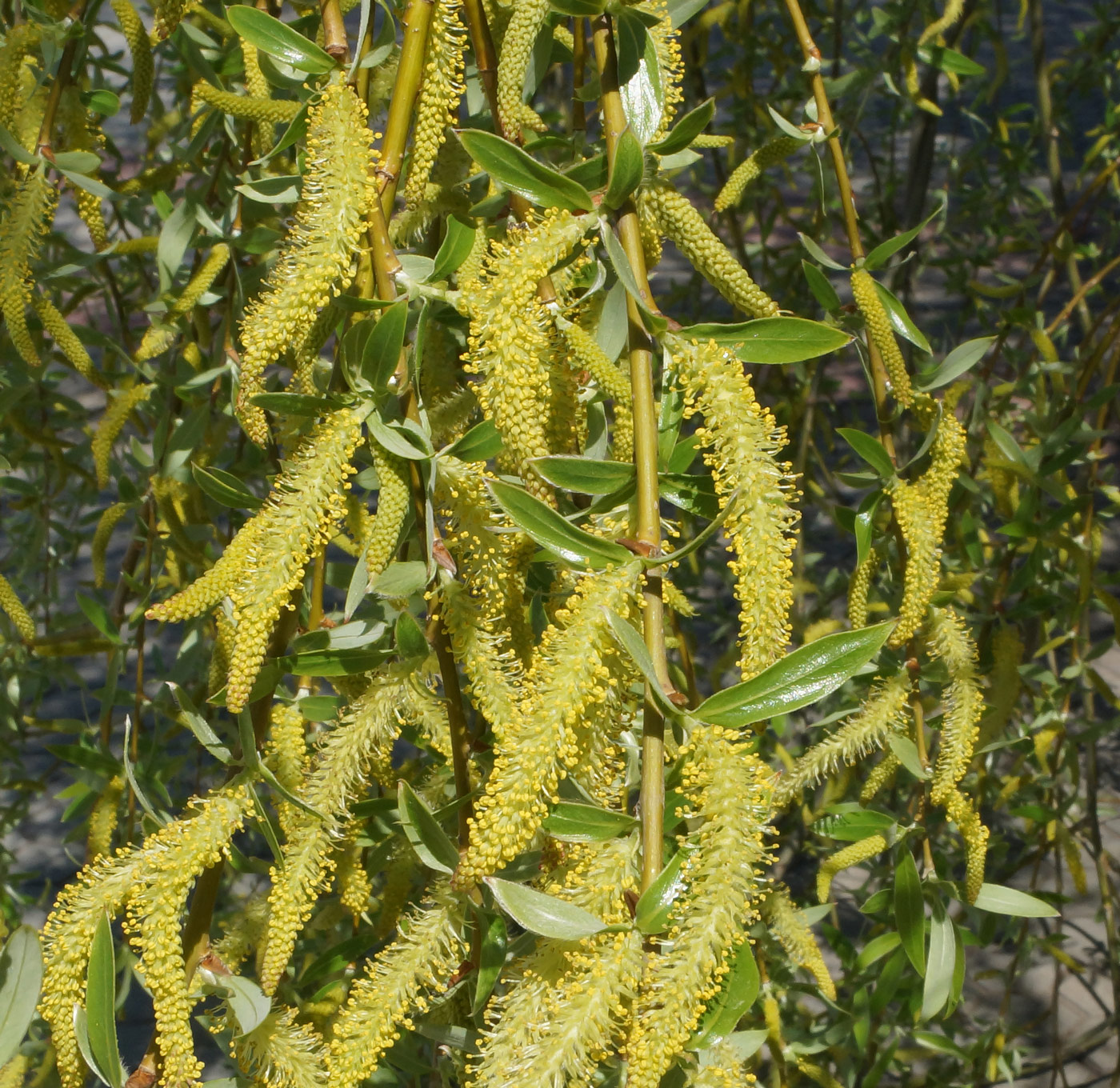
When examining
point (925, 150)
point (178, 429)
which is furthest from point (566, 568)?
point (925, 150)

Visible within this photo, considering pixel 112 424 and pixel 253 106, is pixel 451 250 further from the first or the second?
pixel 112 424

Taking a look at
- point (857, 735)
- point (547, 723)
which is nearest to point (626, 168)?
point (547, 723)

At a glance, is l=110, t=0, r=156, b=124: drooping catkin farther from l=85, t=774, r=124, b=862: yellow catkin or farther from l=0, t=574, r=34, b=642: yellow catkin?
l=85, t=774, r=124, b=862: yellow catkin

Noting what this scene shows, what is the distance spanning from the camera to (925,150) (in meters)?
1.79

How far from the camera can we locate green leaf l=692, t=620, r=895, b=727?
0.54m

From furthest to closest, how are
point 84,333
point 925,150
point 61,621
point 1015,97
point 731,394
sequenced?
point 1015,97 < point 925,150 < point 61,621 < point 84,333 < point 731,394

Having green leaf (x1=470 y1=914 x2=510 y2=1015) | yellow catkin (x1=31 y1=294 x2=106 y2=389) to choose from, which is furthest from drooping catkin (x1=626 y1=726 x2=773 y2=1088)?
yellow catkin (x1=31 y1=294 x2=106 y2=389)

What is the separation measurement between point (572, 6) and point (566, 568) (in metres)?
0.30

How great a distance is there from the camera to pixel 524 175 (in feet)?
1.98

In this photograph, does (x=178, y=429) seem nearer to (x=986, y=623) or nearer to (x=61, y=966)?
(x=61, y=966)

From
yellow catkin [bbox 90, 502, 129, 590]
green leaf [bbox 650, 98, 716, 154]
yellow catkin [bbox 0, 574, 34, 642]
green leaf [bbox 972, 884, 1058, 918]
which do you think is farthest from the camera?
yellow catkin [bbox 90, 502, 129, 590]

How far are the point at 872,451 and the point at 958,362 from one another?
0.13 metres

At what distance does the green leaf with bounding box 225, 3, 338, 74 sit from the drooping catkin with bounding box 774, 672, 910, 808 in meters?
0.58

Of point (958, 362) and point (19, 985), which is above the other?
point (958, 362)
